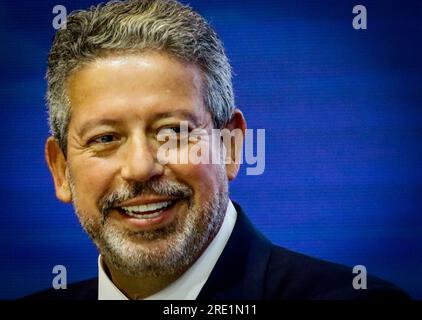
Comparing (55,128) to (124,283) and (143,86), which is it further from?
(124,283)

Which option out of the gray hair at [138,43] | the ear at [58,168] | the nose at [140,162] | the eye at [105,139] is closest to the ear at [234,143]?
the gray hair at [138,43]

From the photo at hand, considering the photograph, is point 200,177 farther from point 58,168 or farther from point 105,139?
point 58,168

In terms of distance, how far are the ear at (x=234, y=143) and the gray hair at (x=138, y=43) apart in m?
0.04

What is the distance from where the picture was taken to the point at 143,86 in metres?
2.11

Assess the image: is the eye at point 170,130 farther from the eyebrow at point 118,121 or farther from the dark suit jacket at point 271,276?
the dark suit jacket at point 271,276

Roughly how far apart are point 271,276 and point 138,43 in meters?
0.84

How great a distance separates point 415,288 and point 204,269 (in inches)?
29.8

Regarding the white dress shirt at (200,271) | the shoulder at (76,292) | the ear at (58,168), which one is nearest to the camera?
the white dress shirt at (200,271)

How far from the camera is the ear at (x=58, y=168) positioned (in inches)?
91.0

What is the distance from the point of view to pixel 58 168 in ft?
7.66

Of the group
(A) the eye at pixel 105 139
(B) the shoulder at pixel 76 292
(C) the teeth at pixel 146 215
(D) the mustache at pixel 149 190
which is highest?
(A) the eye at pixel 105 139

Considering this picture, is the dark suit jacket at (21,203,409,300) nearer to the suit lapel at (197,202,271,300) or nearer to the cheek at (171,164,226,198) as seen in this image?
the suit lapel at (197,202,271,300)

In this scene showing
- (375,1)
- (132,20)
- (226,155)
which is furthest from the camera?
(375,1)
